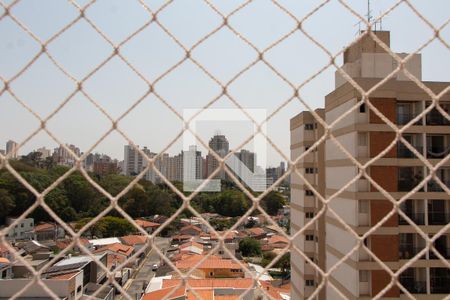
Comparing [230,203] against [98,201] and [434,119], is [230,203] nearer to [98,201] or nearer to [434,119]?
[98,201]

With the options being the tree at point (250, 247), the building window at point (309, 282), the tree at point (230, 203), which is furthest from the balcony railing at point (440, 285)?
the tree at point (230, 203)

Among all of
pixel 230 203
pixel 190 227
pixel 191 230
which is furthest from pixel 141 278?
pixel 230 203

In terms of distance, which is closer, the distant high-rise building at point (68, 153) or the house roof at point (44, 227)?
the distant high-rise building at point (68, 153)

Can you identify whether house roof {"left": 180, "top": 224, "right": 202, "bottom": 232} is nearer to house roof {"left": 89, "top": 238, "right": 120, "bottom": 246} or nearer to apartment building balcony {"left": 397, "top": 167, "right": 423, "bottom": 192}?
house roof {"left": 89, "top": 238, "right": 120, "bottom": 246}

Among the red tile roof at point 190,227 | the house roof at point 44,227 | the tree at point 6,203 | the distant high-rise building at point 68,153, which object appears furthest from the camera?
the red tile roof at point 190,227

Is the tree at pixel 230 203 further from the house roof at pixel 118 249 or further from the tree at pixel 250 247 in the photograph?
the house roof at pixel 118 249

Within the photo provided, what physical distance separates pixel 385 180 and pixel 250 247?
9.44m

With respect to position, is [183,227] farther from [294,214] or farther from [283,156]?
[283,156]

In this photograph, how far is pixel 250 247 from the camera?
500 inches

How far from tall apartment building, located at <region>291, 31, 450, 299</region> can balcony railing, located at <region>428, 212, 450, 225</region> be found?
0.03 feet

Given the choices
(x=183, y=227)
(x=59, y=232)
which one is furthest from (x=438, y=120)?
(x=59, y=232)

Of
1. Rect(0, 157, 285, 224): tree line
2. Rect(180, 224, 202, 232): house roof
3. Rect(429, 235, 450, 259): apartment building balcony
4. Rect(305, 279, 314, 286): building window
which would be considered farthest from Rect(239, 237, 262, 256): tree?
Rect(429, 235, 450, 259): apartment building balcony

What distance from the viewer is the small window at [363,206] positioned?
369 cm

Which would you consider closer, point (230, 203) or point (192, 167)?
point (192, 167)
